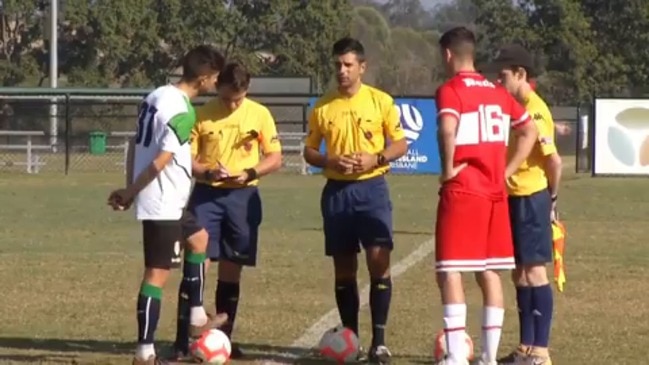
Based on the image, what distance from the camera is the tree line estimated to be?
63156 mm

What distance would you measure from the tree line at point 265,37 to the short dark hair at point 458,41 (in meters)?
53.8

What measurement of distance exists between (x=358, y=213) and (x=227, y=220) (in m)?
0.85

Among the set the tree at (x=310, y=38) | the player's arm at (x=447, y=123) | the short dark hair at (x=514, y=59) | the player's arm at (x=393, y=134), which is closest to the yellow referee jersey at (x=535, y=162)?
the short dark hair at (x=514, y=59)

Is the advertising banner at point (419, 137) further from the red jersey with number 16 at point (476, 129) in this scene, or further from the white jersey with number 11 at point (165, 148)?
the red jersey with number 16 at point (476, 129)

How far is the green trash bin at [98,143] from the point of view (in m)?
37.9

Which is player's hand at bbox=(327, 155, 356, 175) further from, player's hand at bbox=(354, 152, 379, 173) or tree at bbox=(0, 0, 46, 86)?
tree at bbox=(0, 0, 46, 86)

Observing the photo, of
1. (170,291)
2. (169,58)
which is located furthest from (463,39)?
(169,58)

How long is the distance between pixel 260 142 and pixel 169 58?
2204 inches

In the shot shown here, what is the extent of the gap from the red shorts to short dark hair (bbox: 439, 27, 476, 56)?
0.75 metres

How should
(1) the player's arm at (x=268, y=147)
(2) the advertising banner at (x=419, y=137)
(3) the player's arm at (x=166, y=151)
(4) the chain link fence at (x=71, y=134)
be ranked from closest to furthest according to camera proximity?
(3) the player's arm at (x=166, y=151), (1) the player's arm at (x=268, y=147), (2) the advertising banner at (x=419, y=137), (4) the chain link fence at (x=71, y=134)

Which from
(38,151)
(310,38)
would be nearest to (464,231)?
(38,151)

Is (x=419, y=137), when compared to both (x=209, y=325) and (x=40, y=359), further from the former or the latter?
(x=40, y=359)

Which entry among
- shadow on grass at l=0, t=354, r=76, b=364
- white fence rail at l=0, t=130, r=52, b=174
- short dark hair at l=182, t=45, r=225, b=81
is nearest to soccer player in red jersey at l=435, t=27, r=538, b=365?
short dark hair at l=182, t=45, r=225, b=81

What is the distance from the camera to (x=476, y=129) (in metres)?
8.05
